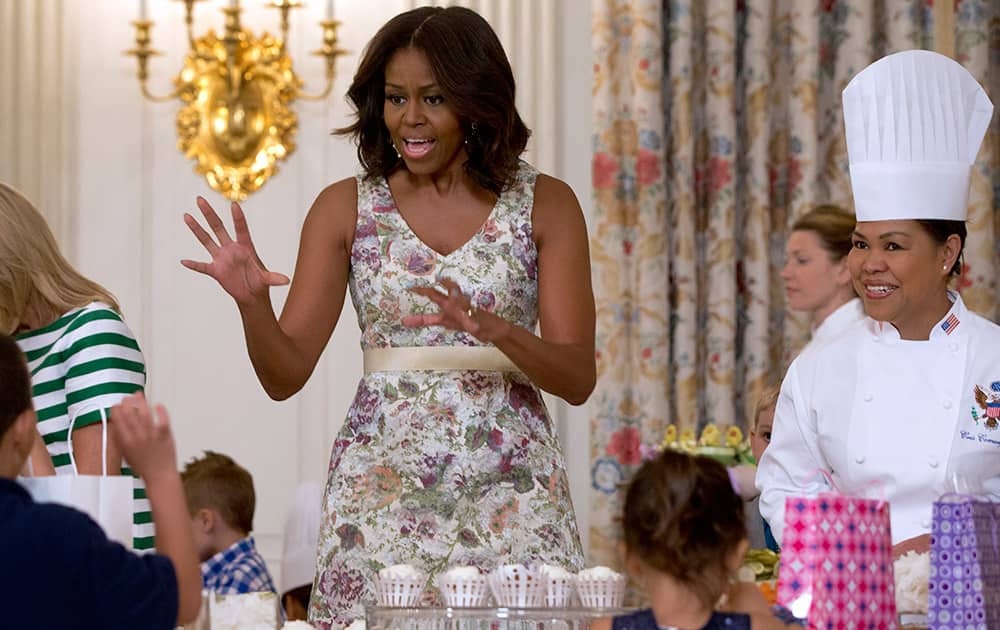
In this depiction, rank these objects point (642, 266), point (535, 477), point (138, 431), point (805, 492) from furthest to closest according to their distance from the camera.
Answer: point (642, 266), point (535, 477), point (805, 492), point (138, 431)

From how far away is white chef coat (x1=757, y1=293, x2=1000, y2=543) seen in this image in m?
2.13

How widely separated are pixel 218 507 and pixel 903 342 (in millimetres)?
2187

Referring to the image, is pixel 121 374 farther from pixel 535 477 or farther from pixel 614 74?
pixel 614 74

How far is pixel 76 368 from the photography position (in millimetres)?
2223

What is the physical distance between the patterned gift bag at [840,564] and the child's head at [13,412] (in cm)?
80

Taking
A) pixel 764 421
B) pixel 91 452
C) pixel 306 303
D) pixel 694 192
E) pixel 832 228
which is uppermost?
pixel 694 192

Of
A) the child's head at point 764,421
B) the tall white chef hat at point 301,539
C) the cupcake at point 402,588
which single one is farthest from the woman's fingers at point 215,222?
the tall white chef hat at point 301,539

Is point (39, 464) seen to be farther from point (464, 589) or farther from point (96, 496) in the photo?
point (464, 589)

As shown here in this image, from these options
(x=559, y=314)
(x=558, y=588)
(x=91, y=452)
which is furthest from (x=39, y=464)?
(x=559, y=314)

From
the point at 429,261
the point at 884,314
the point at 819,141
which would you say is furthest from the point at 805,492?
the point at 819,141

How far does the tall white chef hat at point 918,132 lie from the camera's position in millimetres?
2256

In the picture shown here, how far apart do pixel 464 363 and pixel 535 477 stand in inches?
7.8

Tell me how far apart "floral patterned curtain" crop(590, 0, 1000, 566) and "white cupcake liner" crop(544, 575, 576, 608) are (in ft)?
9.82

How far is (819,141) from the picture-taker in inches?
200
